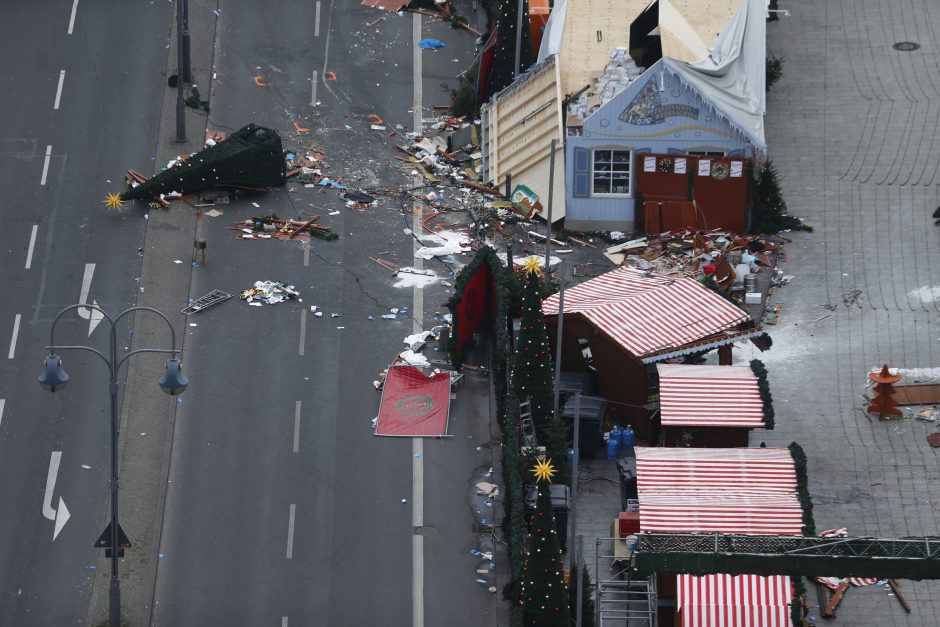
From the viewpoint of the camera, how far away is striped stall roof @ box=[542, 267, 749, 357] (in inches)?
1970

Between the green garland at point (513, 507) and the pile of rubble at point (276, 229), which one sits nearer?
the green garland at point (513, 507)

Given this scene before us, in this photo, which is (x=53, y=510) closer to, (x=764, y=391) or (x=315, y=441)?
(x=315, y=441)

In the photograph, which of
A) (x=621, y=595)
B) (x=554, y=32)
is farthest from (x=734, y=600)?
(x=554, y=32)

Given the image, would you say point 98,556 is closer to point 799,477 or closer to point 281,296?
point 281,296

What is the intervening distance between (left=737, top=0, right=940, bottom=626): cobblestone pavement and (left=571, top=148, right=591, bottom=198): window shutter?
570cm

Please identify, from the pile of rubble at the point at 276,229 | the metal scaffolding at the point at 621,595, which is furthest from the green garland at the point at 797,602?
the pile of rubble at the point at 276,229

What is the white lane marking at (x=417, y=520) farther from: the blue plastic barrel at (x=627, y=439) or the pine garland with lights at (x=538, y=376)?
the blue plastic barrel at (x=627, y=439)

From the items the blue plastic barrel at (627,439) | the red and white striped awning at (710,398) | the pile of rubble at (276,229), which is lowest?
the blue plastic barrel at (627,439)

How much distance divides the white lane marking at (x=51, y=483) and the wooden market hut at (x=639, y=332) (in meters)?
11.9

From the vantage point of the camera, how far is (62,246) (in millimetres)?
56719

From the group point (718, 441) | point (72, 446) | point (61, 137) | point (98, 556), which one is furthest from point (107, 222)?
point (718, 441)

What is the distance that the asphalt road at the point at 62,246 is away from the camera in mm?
46719

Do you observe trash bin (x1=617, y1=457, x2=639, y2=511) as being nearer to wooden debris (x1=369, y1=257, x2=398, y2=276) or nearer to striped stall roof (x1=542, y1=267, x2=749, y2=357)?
striped stall roof (x1=542, y1=267, x2=749, y2=357)

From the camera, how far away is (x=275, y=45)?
66188 millimetres
